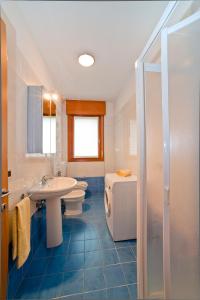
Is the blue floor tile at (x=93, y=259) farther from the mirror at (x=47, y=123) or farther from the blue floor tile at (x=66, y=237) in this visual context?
the mirror at (x=47, y=123)

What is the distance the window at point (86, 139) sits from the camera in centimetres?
338

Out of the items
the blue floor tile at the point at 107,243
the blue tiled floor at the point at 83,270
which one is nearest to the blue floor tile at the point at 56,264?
the blue tiled floor at the point at 83,270

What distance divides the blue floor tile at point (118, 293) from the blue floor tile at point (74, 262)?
0.36 metres

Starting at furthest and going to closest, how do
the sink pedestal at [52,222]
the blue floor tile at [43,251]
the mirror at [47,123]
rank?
1. the mirror at [47,123]
2. the sink pedestal at [52,222]
3. the blue floor tile at [43,251]

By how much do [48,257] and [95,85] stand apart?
2.77 metres

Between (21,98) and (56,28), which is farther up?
(56,28)

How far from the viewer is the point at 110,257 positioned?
1.42m

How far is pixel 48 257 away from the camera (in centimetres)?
142

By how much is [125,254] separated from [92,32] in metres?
2.45

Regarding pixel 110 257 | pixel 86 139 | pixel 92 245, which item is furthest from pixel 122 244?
pixel 86 139

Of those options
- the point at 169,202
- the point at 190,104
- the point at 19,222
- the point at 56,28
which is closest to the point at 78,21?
the point at 56,28

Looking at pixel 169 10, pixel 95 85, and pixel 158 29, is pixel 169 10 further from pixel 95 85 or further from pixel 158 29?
pixel 95 85

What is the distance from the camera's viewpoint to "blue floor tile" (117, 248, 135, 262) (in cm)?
139

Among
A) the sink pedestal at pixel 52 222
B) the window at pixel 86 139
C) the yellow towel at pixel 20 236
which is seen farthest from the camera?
the window at pixel 86 139
